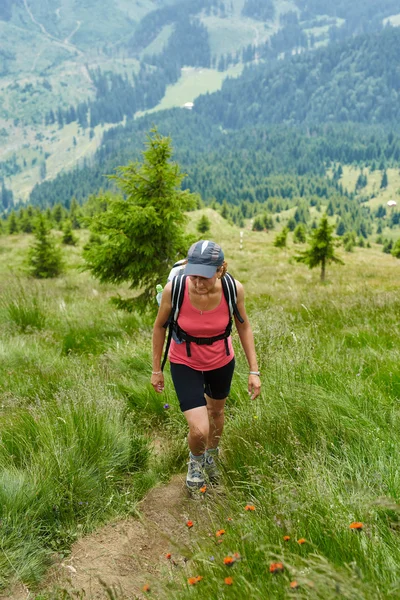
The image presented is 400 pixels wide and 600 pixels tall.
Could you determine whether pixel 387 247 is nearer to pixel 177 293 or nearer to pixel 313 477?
pixel 177 293

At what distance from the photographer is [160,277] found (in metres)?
9.57

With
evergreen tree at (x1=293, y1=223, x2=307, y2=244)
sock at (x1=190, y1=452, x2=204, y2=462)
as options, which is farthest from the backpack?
evergreen tree at (x1=293, y1=223, x2=307, y2=244)

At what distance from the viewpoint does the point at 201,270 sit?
356 centimetres

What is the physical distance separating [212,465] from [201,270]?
5.33ft

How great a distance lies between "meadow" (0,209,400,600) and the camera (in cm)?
205

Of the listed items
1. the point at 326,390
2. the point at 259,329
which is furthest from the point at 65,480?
the point at 259,329

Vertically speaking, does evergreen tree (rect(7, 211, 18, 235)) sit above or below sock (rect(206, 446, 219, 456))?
below

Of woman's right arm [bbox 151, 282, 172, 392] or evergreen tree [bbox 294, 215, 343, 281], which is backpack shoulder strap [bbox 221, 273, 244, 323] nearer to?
woman's right arm [bbox 151, 282, 172, 392]

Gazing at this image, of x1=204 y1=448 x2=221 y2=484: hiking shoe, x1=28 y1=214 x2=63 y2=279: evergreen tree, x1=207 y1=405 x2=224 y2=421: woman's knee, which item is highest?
x1=207 y1=405 x2=224 y2=421: woman's knee

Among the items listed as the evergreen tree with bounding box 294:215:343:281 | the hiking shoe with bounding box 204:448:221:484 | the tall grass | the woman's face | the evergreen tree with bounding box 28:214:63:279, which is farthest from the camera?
the evergreen tree with bounding box 28:214:63:279

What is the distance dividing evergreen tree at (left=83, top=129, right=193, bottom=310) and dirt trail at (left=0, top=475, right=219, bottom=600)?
19.8ft

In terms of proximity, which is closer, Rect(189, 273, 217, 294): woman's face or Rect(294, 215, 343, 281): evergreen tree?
Rect(189, 273, 217, 294): woman's face

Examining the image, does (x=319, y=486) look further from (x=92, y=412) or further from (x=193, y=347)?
(x=92, y=412)

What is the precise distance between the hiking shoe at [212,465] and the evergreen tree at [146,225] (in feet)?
18.8
